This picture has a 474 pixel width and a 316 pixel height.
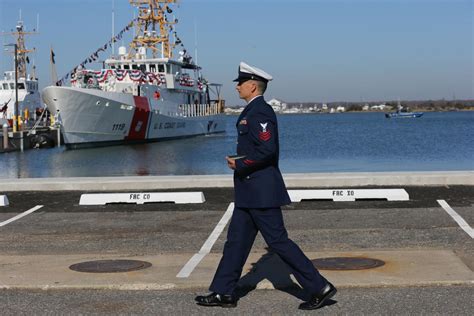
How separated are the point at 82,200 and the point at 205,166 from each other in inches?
1227

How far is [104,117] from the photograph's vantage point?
59.1m

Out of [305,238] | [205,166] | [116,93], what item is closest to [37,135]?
[116,93]

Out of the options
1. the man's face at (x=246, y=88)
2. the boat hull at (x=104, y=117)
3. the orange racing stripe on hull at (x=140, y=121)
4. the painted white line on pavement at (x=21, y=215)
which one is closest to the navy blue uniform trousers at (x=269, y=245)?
the man's face at (x=246, y=88)

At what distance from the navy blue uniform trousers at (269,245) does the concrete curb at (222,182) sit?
23.5 feet

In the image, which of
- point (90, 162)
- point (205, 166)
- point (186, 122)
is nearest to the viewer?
point (205, 166)

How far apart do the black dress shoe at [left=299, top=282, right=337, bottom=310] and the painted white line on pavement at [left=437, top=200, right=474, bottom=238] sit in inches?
136

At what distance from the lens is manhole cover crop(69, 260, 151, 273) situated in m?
7.62

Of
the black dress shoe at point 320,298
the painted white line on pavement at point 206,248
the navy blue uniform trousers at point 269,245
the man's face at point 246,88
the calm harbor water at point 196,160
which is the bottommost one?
the calm harbor water at point 196,160

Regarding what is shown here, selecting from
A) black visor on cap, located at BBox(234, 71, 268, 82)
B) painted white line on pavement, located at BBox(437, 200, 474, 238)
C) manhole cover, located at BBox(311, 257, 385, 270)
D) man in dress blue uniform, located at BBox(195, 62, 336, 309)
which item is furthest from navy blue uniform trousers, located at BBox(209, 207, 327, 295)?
painted white line on pavement, located at BBox(437, 200, 474, 238)

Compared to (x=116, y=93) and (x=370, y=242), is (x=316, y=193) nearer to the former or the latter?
(x=370, y=242)

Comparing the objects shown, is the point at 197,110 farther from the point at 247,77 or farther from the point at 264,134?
the point at 264,134

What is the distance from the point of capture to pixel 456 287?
6594 millimetres

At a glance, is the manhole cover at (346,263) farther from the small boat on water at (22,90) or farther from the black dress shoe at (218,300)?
the small boat on water at (22,90)

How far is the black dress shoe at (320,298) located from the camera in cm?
607
